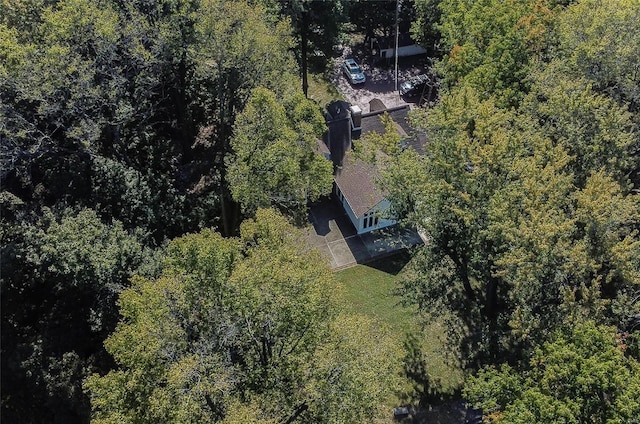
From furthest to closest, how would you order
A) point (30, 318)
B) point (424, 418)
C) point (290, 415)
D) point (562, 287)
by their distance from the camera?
point (424, 418), point (30, 318), point (562, 287), point (290, 415)

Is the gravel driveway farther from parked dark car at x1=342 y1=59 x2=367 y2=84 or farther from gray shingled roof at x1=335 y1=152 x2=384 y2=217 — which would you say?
gray shingled roof at x1=335 y1=152 x2=384 y2=217

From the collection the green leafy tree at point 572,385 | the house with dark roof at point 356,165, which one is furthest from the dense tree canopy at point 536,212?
the house with dark roof at point 356,165

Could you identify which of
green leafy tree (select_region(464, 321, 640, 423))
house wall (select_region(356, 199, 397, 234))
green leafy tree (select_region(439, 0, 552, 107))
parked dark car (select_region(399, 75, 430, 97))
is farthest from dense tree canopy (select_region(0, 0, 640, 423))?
parked dark car (select_region(399, 75, 430, 97))

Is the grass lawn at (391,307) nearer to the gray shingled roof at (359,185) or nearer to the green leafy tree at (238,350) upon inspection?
the gray shingled roof at (359,185)

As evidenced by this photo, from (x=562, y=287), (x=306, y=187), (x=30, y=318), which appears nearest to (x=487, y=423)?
(x=562, y=287)

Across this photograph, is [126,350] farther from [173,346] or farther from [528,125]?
[528,125]

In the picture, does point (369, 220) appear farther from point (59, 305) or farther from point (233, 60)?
point (59, 305)

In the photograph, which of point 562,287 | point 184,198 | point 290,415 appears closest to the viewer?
point 290,415
